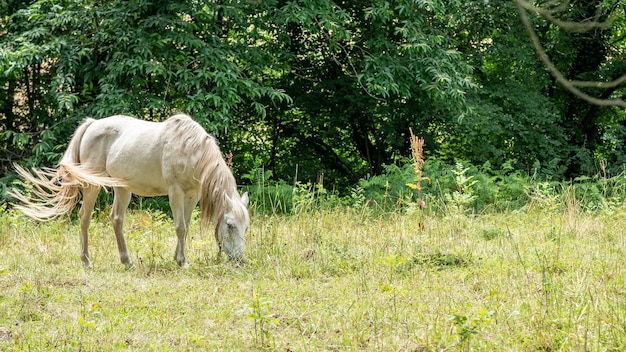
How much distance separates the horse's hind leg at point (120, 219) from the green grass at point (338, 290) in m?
0.16

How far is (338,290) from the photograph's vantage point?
569cm

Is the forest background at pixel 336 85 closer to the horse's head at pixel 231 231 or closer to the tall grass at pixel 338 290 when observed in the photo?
the tall grass at pixel 338 290

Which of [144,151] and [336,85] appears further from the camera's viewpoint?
[336,85]

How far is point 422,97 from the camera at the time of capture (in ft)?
41.8

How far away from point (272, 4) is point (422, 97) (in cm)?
339

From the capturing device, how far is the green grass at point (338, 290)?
4.37 meters

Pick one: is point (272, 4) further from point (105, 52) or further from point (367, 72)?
point (105, 52)

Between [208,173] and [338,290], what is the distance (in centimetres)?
189

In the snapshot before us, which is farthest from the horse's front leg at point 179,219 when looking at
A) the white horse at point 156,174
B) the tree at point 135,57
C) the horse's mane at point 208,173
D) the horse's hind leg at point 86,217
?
the tree at point 135,57

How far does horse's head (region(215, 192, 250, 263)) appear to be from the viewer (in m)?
6.69

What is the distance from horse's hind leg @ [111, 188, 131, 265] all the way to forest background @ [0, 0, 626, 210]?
2520mm

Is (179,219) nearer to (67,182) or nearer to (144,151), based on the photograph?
(144,151)

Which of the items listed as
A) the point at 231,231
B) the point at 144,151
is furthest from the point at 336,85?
the point at 231,231

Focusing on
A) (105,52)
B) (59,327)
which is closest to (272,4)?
(105,52)
